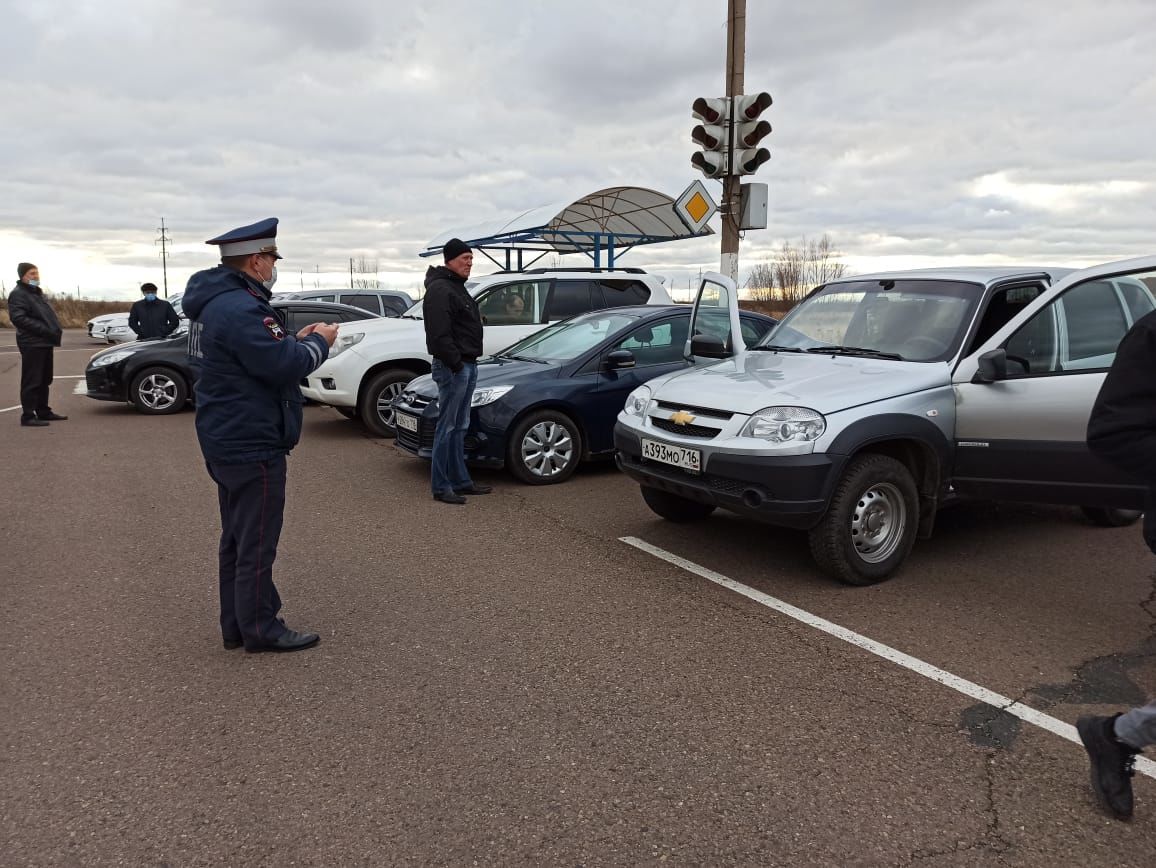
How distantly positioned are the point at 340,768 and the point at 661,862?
114 cm

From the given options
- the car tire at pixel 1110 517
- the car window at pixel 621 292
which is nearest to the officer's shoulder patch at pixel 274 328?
the car tire at pixel 1110 517

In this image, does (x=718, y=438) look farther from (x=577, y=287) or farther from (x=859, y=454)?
(x=577, y=287)

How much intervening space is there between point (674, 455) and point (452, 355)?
2243 millimetres

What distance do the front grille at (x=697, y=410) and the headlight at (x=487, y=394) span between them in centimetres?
204

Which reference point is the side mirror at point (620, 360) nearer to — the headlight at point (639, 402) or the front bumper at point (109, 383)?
the headlight at point (639, 402)

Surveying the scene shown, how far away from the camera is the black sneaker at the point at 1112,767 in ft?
8.53

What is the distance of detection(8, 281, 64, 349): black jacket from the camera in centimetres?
993

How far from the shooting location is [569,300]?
33.0 ft

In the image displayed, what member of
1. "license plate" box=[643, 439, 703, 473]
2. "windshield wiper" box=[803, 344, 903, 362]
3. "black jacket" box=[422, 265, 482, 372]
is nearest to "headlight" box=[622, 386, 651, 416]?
"license plate" box=[643, 439, 703, 473]

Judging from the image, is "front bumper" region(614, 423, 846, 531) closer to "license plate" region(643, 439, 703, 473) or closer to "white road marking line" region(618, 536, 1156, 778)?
"license plate" region(643, 439, 703, 473)

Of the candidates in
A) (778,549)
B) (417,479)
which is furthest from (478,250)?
(778,549)

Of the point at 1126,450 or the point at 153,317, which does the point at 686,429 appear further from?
the point at 153,317

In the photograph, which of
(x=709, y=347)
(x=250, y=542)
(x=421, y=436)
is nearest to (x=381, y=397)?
(x=421, y=436)

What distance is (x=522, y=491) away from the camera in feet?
22.6
